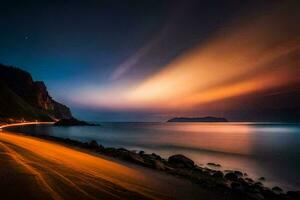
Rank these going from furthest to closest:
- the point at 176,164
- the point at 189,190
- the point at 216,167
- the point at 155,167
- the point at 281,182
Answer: the point at 216,167, the point at 176,164, the point at 281,182, the point at 155,167, the point at 189,190

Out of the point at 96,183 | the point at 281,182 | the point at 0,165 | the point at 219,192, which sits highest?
the point at 0,165

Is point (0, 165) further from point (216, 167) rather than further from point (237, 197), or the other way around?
point (216, 167)

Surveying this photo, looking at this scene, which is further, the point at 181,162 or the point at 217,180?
the point at 181,162

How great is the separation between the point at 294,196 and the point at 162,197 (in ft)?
41.2

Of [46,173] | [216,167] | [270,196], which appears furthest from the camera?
[216,167]

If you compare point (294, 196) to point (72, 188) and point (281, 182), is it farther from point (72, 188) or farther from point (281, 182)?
point (72, 188)

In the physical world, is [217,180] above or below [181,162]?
below

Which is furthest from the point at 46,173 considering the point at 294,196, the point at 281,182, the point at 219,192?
the point at 281,182

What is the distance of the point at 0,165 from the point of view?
986 centimetres

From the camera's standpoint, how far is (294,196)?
1802 cm

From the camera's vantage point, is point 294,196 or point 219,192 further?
point 294,196

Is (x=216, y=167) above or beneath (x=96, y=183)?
beneath

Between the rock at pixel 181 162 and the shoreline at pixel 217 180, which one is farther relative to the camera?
the rock at pixel 181 162

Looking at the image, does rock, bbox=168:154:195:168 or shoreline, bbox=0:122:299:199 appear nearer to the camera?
shoreline, bbox=0:122:299:199
